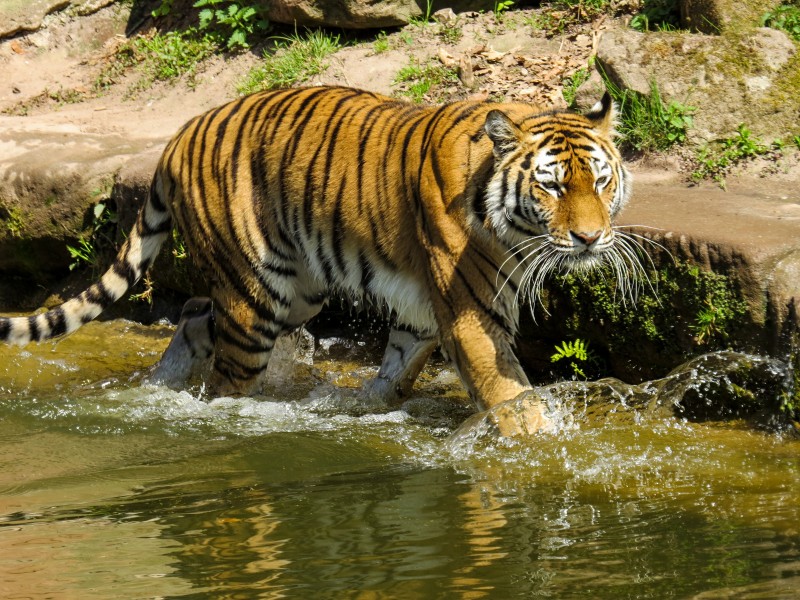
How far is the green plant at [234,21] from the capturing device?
7.93 meters

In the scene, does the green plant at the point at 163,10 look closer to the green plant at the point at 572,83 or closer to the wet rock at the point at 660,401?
the green plant at the point at 572,83

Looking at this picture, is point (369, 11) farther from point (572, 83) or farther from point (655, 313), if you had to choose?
point (655, 313)

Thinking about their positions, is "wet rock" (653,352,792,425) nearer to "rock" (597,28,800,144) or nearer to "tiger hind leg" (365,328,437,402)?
"tiger hind leg" (365,328,437,402)

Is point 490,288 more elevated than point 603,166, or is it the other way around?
point 603,166

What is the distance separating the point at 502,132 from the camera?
3.89m

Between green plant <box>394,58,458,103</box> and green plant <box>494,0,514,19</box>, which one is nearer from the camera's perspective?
green plant <box>394,58,458,103</box>

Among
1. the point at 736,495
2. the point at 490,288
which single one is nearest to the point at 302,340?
the point at 490,288

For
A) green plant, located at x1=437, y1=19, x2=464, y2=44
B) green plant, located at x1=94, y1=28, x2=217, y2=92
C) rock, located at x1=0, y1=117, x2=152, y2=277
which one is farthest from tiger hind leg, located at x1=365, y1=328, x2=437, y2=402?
green plant, located at x1=94, y1=28, x2=217, y2=92

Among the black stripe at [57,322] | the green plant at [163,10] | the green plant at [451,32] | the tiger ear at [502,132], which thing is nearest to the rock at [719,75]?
the green plant at [451,32]

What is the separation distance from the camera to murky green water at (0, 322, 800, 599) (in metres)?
2.73

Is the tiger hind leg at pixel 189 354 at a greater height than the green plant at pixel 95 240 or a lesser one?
lesser

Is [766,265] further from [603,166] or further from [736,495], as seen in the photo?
[736,495]

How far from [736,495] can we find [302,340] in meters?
2.99

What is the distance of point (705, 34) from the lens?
6.09m
